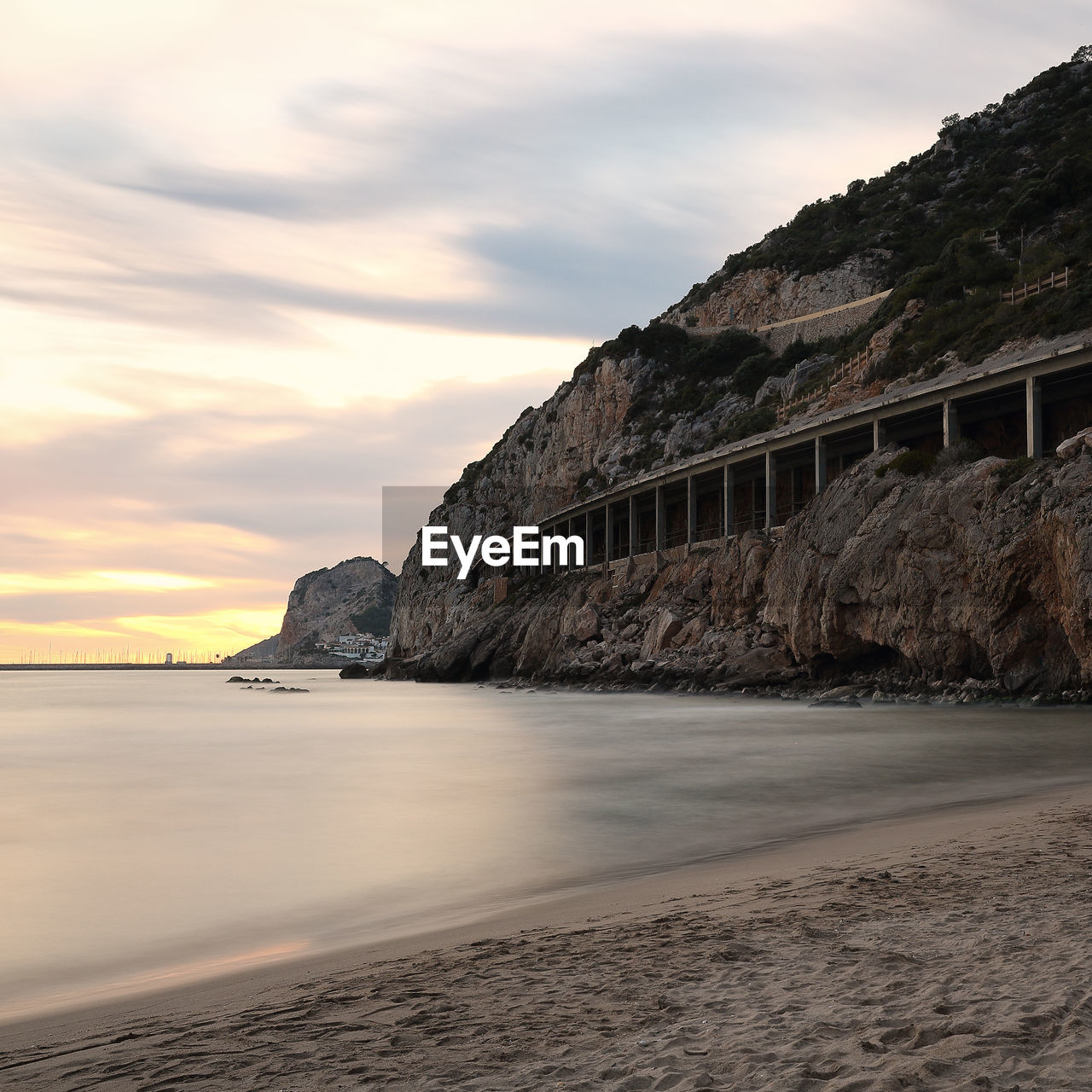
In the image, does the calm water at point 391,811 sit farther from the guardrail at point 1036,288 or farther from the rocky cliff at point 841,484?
the guardrail at point 1036,288

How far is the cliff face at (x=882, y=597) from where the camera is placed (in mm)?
27844

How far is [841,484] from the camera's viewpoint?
127 feet

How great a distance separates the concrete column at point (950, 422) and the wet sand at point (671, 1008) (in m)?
31.5

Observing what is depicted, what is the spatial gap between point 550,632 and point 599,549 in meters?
13.0

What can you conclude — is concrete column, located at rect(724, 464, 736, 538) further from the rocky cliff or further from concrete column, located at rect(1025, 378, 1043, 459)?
concrete column, located at rect(1025, 378, 1043, 459)

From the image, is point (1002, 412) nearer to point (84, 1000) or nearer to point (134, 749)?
point (134, 749)

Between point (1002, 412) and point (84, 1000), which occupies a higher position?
point (1002, 412)

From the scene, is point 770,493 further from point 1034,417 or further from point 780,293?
point 780,293

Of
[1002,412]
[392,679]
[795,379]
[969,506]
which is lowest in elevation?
[392,679]

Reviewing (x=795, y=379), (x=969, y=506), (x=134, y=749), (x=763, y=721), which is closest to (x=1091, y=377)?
(x=969, y=506)

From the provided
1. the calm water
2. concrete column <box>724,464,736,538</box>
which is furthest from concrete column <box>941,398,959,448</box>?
concrete column <box>724,464,736,538</box>

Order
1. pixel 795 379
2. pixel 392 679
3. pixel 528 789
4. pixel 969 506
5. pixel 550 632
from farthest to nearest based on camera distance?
pixel 392 679
pixel 795 379
pixel 550 632
pixel 969 506
pixel 528 789

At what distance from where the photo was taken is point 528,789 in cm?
1661

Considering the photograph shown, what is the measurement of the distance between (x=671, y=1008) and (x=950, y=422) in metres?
35.5
